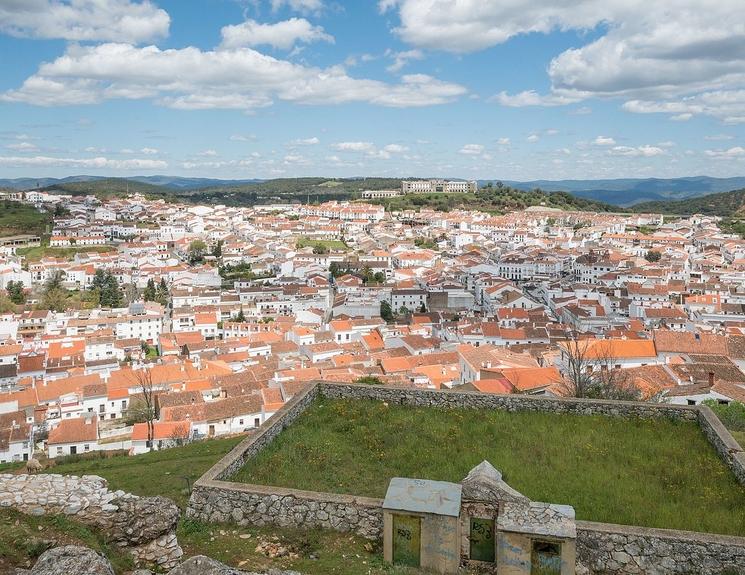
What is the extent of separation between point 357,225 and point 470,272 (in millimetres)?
43402

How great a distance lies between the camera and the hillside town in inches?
1071

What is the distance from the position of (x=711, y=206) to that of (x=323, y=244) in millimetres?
103850

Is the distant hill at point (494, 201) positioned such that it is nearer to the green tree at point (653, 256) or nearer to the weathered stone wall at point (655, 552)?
the green tree at point (653, 256)

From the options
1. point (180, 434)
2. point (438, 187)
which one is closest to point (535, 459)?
point (180, 434)

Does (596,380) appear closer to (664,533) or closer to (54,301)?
(664,533)

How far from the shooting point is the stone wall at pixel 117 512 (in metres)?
5.33

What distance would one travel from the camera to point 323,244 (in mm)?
96688

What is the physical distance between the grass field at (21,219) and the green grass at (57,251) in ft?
28.1

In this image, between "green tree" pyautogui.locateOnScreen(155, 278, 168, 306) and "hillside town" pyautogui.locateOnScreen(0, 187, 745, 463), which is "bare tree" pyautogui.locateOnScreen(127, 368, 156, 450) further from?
"green tree" pyautogui.locateOnScreen(155, 278, 168, 306)

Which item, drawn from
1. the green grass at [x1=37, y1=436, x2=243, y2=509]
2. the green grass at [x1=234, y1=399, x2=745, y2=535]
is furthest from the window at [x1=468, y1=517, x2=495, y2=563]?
the green grass at [x1=37, y1=436, x2=243, y2=509]

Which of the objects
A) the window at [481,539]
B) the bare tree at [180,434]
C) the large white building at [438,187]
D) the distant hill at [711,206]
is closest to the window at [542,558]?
the window at [481,539]

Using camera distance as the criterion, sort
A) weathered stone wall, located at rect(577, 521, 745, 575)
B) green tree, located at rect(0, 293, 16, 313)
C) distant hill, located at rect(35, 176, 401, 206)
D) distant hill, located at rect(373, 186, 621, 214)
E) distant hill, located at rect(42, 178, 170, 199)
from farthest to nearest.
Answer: distant hill, located at rect(35, 176, 401, 206) → distant hill, located at rect(42, 178, 170, 199) → distant hill, located at rect(373, 186, 621, 214) → green tree, located at rect(0, 293, 16, 313) → weathered stone wall, located at rect(577, 521, 745, 575)

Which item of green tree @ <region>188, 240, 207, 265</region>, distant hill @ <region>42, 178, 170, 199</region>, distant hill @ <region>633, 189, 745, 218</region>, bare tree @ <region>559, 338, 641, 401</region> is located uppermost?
distant hill @ <region>42, 178, 170, 199</region>

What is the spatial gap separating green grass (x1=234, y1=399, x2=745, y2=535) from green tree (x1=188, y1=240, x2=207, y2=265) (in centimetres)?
8078
